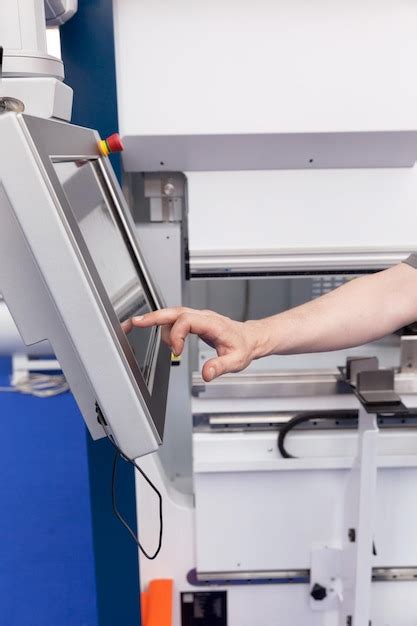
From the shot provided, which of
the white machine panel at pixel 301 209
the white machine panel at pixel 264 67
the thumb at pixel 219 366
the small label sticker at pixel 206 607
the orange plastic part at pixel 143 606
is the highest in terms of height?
the white machine panel at pixel 264 67

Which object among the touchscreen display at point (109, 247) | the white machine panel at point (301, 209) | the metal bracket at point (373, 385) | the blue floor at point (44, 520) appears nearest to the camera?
the touchscreen display at point (109, 247)

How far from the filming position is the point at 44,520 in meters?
2.41

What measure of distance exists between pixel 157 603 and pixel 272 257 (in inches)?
39.8

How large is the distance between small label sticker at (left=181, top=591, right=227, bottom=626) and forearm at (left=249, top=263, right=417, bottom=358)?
A: 0.93 m


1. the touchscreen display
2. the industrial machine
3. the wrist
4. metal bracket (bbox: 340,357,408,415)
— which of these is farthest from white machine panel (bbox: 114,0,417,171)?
metal bracket (bbox: 340,357,408,415)

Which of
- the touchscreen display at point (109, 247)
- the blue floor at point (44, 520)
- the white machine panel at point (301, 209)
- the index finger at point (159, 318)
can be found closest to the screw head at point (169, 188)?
the white machine panel at point (301, 209)

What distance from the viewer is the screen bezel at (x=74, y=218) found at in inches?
22.2

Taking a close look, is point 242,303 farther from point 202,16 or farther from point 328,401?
point 202,16

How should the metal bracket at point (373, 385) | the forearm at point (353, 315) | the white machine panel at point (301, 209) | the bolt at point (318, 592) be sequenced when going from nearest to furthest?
the forearm at point (353, 315), the metal bracket at point (373, 385), the white machine panel at point (301, 209), the bolt at point (318, 592)

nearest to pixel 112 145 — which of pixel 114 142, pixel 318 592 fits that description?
pixel 114 142

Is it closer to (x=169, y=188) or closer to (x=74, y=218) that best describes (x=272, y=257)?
(x=169, y=188)

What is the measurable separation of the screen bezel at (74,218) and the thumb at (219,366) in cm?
7

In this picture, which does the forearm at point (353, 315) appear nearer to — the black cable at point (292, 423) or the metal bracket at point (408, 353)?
the metal bracket at point (408, 353)

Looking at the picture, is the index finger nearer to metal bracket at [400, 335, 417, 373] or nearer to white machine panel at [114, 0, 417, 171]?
white machine panel at [114, 0, 417, 171]
